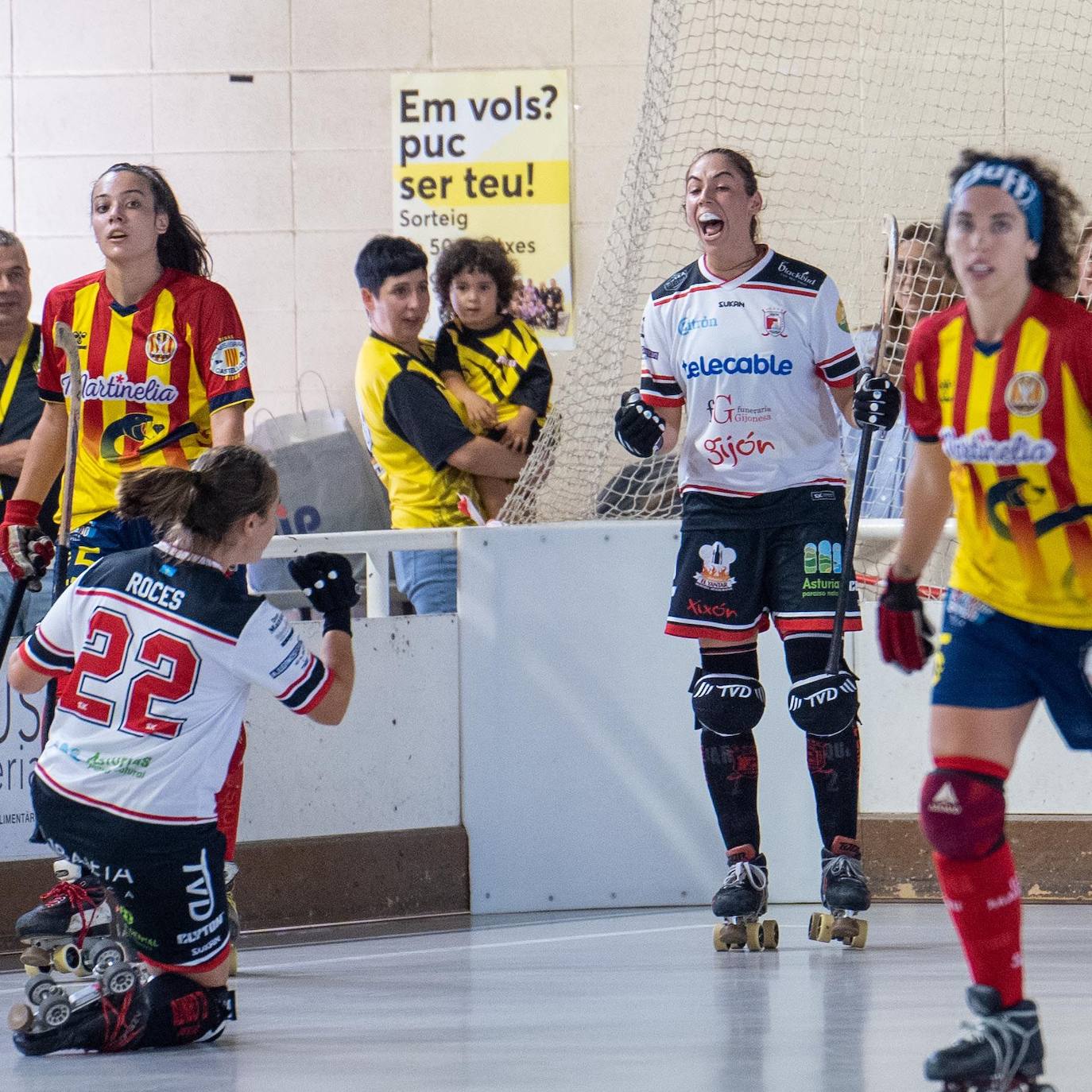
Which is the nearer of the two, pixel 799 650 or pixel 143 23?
pixel 799 650

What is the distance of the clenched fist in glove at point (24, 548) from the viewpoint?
3.76 m

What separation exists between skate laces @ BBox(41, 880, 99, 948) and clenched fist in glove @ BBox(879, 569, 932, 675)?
1782 millimetres

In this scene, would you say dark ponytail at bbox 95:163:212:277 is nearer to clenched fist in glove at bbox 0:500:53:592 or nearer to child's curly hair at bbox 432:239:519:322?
clenched fist in glove at bbox 0:500:53:592

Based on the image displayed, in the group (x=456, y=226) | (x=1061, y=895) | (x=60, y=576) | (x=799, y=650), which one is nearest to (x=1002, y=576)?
(x=799, y=650)

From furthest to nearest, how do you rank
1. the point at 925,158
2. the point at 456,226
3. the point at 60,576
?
1. the point at 456,226
2. the point at 925,158
3. the point at 60,576

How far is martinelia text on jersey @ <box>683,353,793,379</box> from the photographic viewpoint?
3936 millimetres

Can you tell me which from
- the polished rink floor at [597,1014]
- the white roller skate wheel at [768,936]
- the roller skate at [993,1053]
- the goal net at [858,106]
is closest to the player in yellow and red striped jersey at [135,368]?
the polished rink floor at [597,1014]

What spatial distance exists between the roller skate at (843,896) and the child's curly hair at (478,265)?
2.01m

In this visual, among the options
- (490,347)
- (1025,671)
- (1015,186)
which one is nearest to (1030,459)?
(1025,671)

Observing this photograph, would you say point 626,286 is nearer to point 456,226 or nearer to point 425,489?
point 425,489

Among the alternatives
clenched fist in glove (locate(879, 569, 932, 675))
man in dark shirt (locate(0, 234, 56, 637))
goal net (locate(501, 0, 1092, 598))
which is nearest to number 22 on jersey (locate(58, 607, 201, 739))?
clenched fist in glove (locate(879, 569, 932, 675))

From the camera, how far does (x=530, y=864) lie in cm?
469

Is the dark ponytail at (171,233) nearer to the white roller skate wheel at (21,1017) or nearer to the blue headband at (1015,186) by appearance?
the white roller skate wheel at (21,1017)

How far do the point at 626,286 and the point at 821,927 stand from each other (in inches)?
70.2
